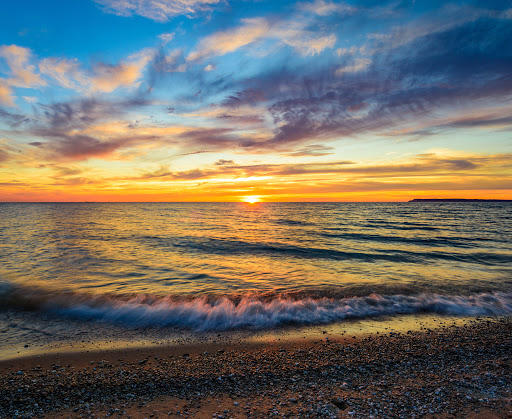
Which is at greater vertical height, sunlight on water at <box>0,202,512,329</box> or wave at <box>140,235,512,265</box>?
sunlight on water at <box>0,202,512,329</box>

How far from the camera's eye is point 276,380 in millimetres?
5969

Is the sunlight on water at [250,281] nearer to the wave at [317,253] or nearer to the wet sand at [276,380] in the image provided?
the wave at [317,253]

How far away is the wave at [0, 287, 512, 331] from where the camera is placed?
9.77 metres

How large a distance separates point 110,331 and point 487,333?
41.0 ft

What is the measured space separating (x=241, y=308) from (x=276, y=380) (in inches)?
195

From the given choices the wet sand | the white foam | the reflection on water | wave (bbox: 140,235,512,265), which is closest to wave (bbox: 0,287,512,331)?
the white foam

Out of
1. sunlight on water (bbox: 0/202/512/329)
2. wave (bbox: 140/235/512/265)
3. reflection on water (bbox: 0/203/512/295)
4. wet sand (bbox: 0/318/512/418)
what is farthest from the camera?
wave (bbox: 140/235/512/265)

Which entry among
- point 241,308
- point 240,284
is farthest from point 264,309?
point 240,284

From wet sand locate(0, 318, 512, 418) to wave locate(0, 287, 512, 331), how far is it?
178 cm

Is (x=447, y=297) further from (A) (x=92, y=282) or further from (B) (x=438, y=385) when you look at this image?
(A) (x=92, y=282)

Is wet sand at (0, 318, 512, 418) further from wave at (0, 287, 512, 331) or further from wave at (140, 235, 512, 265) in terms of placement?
wave at (140, 235, 512, 265)

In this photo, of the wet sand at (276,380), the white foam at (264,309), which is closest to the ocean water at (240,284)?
the white foam at (264,309)

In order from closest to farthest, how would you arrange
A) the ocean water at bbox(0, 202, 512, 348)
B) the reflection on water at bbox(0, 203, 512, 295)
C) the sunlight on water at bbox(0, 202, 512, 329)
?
the ocean water at bbox(0, 202, 512, 348)
the sunlight on water at bbox(0, 202, 512, 329)
the reflection on water at bbox(0, 203, 512, 295)

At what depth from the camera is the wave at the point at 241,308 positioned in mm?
9766
